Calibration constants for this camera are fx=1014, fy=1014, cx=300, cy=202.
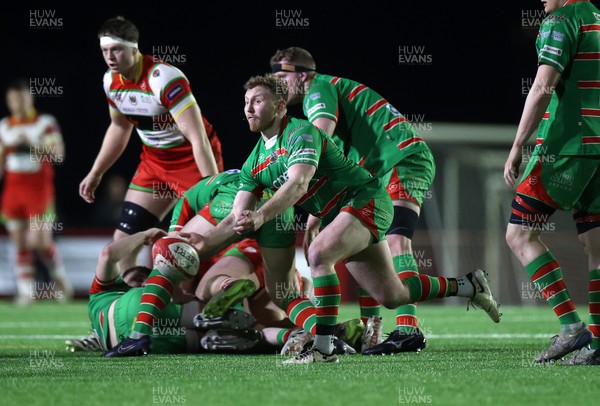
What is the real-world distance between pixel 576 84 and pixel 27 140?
31.5 feet

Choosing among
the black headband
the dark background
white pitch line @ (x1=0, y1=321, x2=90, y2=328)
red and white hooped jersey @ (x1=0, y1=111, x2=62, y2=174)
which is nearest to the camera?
the black headband

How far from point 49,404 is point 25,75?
13147 mm

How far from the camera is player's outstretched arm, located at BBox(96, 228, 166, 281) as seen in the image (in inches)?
249

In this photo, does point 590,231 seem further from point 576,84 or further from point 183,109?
point 183,109

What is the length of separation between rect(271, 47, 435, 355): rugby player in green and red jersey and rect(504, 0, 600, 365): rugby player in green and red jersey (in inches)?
48.3

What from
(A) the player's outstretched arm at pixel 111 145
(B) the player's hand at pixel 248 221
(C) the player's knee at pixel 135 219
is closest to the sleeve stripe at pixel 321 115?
(B) the player's hand at pixel 248 221

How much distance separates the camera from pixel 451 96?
18.0 metres

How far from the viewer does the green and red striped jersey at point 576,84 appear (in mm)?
5004

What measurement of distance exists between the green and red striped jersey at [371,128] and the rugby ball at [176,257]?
4.47 feet

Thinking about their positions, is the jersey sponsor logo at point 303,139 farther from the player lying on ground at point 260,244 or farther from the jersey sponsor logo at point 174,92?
the jersey sponsor logo at point 174,92

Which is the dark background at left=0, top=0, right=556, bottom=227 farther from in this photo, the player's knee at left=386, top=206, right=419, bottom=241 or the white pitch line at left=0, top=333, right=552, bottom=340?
the player's knee at left=386, top=206, right=419, bottom=241

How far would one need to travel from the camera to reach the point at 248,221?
197 inches

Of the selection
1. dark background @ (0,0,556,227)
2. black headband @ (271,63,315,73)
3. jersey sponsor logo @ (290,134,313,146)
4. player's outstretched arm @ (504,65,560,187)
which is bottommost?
jersey sponsor logo @ (290,134,313,146)

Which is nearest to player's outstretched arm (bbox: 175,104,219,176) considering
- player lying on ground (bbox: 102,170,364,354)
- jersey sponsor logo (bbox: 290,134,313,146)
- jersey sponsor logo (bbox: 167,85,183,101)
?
jersey sponsor logo (bbox: 167,85,183,101)
